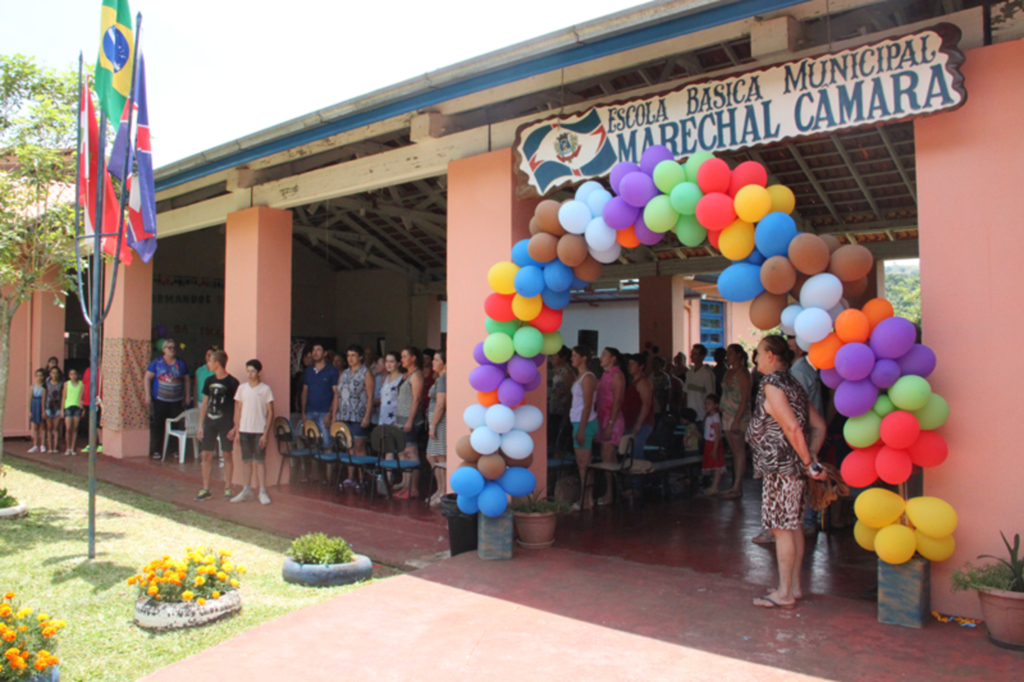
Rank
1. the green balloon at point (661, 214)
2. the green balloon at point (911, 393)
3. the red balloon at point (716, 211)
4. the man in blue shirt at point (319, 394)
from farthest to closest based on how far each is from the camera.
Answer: the man in blue shirt at point (319, 394), the green balloon at point (661, 214), the red balloon at point (716, 211), the green balloon at point (911, 393)

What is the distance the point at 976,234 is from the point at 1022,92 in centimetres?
77

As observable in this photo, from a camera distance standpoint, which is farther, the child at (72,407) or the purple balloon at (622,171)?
the child at (72,407)

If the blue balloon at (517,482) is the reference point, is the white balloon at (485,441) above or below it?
above

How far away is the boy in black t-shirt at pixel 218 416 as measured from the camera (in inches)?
315

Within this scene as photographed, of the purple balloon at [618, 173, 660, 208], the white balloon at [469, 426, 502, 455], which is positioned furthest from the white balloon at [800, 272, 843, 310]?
the white balloon at [469, 426, 502, 455]

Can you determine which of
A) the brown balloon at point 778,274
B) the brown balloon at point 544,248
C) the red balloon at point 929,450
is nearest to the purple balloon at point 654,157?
the brown balloon at point 544,248

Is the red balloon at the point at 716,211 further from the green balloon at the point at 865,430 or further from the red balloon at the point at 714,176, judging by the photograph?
the green balloon at the point at 865,430

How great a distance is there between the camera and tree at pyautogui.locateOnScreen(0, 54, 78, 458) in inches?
272

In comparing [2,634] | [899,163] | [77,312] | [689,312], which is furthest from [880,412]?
[689,312]

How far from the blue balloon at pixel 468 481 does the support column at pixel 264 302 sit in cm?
424

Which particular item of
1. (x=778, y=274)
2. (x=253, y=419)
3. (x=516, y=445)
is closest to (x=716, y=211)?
(x=778, y=274)

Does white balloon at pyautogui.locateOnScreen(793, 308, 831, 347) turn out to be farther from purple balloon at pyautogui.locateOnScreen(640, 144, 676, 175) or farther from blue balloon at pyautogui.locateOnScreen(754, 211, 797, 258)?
purple balloon at pyautogui.locateOnScreen(640, 144, 676, 175)

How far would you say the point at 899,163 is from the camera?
8.55 metres

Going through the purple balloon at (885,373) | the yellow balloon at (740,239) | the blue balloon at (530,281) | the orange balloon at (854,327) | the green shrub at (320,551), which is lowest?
the green shrub at (320,551)
